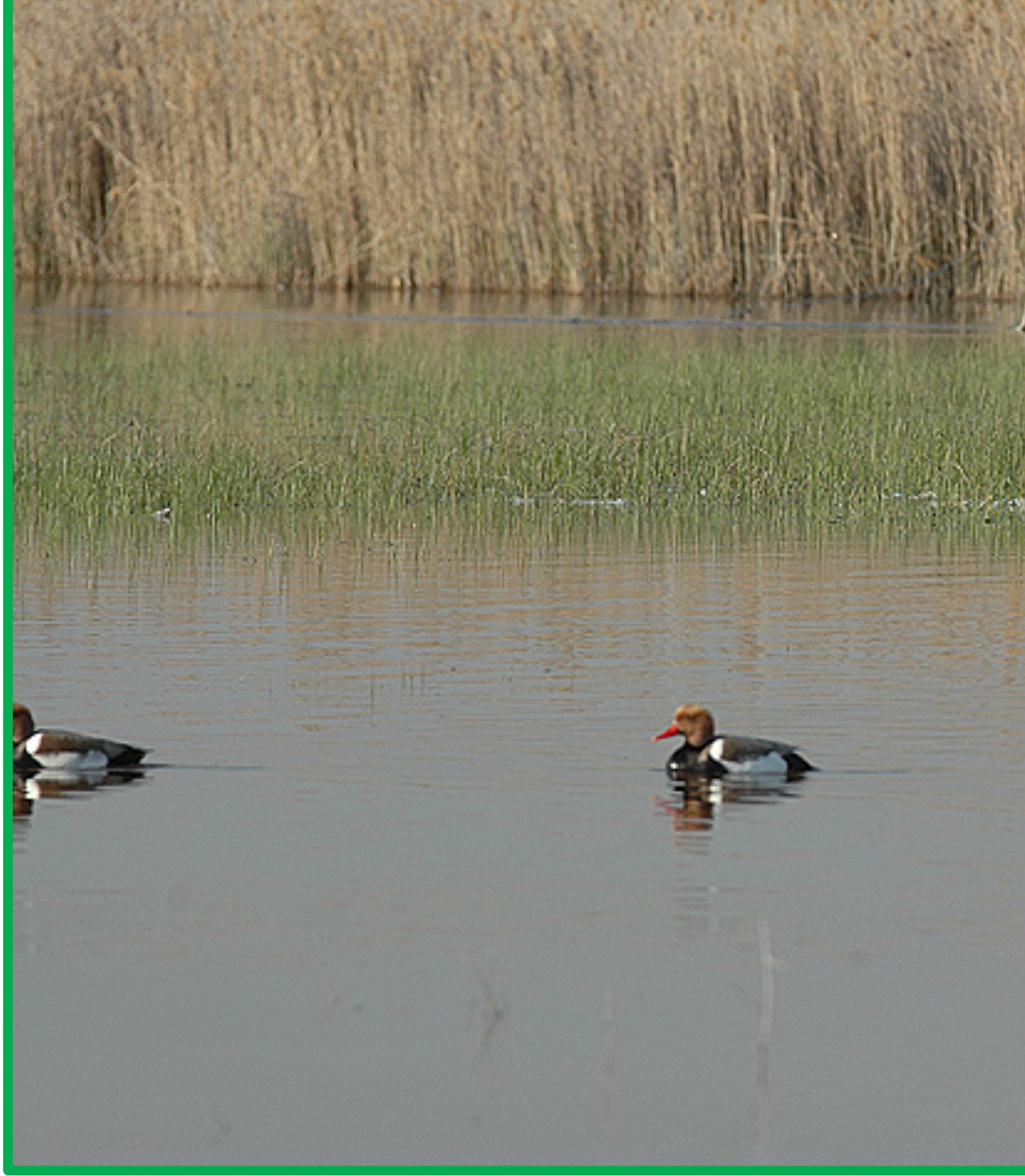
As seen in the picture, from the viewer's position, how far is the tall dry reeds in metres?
19.1

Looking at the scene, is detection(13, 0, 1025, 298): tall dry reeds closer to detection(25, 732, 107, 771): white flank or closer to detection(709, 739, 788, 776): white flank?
detection(709, 739, 788, 776): white flank

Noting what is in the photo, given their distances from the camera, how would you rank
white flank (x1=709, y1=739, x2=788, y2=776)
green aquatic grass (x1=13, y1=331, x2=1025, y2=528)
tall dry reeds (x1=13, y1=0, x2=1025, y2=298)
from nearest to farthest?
white flank (x1=709, y1=739, x2=788, y2=776) < green aquatic grass (x1=13, y1=331, x2=1025, y2=528) < tall dry reeds (x1=13, y1=0, x2=1025, y2=298)

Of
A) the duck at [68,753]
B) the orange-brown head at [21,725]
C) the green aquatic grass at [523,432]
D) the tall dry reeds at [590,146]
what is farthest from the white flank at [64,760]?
the tall dry reeds at [590,146]

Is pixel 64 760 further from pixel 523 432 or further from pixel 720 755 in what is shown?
pixel 523 432

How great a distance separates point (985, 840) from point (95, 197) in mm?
18732

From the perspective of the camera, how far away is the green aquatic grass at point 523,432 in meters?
10.0

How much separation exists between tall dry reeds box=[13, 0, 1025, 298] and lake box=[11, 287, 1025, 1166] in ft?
38.8

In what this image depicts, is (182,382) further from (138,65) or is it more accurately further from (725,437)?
(138,65)

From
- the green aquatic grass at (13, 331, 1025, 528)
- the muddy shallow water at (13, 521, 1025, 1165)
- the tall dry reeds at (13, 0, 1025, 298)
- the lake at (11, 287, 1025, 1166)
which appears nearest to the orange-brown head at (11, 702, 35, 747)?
the lake at (11, 287, 1025, 1166)

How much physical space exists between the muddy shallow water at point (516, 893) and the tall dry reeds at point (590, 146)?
12041 mm

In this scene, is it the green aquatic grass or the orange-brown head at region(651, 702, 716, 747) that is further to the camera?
the green aquatic grass

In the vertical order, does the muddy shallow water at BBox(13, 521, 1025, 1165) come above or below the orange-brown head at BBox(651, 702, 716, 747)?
below

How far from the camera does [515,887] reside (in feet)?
15.3

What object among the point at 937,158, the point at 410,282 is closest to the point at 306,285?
the point at 410,282
